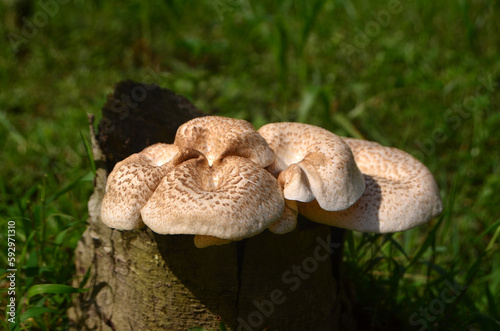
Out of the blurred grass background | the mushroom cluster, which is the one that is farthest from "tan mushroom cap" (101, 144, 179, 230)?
the blurred grass background

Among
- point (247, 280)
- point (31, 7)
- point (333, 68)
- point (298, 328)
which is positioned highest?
point (31, 7)

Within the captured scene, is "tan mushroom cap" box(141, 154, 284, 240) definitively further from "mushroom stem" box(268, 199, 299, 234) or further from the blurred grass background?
the blurred grass background

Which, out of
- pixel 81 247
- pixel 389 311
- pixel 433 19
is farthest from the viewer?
pixel 433 19

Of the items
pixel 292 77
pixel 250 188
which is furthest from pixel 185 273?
pixel 292 77

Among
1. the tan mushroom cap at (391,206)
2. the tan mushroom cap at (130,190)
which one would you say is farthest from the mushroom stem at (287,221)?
the tan mushroom cap at (130,190)

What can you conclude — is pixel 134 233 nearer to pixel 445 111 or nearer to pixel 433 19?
pixel 445 111

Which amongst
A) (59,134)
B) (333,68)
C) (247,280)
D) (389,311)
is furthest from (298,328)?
(333,68)

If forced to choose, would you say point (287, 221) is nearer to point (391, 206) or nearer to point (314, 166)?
point (314, 166)
